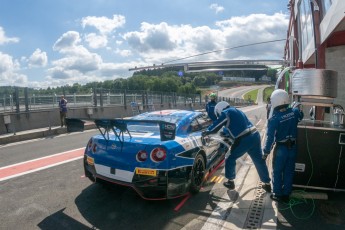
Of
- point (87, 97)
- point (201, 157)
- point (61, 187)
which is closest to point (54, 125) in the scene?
point (87, 97)

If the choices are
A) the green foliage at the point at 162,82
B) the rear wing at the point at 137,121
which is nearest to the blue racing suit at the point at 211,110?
the rear wing at the point at 137,121

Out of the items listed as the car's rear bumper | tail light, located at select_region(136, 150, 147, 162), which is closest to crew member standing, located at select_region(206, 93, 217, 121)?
the car's rear bumper

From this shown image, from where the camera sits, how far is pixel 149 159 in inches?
175

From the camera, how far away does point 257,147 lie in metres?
5.41

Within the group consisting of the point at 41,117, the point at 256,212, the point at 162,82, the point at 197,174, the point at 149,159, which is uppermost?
the point at 162,82

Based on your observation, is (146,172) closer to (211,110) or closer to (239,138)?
(239,138)

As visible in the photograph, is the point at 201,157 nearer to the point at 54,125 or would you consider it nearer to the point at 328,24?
the point at 328,24

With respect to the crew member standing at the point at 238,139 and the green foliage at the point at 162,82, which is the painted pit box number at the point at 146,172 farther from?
the green foliage at the point at 162,82

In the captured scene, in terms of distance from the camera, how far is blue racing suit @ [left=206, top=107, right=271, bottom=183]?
533 cm

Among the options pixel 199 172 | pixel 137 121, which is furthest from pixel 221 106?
pixel 137 121

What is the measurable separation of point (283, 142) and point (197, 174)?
1463mm

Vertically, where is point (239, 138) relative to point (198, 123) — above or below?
below

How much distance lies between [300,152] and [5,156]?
759 centimetres

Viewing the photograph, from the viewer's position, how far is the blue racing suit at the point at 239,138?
5.33 metres
